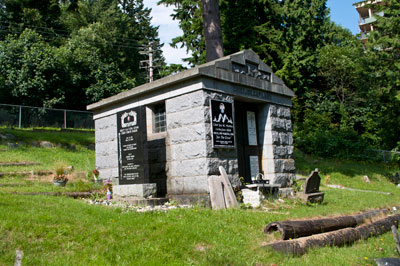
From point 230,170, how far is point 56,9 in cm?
915

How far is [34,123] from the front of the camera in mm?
21219

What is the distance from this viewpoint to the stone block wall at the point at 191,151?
8.47 metres

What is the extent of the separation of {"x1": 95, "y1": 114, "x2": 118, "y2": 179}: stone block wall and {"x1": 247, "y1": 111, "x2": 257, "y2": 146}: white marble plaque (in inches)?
155

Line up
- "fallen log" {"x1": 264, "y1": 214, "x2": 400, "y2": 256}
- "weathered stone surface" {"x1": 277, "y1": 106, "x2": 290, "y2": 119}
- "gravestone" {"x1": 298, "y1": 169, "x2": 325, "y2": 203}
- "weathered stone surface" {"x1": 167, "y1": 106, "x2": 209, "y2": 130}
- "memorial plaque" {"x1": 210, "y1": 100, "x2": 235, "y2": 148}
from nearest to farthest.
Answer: "fallen log" {"x1": 264, "y1": 214, "x2": 400, "y2": 256} < "weathered stone surface" {"x1": 167, "y1": 106, "x2": 209, "y2": 130} < "memorial plaque" {"x1": 210, "y1": 100, "x2": 235, "y2": 148} < "gravestone" {"x1": 298, "y1": 169, "x2": 325, "y2": 203} < "weathered stone surface" {"x1": 277, "y1": 106, "x2": 290, "y2": 119}

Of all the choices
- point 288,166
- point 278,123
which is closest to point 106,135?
point 278,123

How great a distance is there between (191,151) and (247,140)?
2336mm

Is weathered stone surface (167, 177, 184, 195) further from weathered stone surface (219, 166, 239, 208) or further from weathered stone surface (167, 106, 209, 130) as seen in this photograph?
weathered stone surface (167, 106, 209, 130)

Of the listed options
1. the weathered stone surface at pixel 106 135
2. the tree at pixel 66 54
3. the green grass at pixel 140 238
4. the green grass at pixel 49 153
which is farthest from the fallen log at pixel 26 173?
the tree at pixel 66 54

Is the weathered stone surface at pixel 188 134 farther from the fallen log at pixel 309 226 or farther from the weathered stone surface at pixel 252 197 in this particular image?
the fallen log at pixel 309 226

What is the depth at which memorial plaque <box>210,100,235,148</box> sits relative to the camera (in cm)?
870

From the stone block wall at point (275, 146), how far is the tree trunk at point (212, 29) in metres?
4.33

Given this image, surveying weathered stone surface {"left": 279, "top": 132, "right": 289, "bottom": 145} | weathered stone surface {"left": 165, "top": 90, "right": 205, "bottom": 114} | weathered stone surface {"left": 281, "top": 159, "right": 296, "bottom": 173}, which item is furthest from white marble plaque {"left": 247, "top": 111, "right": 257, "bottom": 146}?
weathered stone surface {"left": 165, "top": 90, "right": 205, "bottom": 114}

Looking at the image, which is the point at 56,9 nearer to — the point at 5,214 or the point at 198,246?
the point at 5,214

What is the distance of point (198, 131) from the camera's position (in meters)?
8.60
